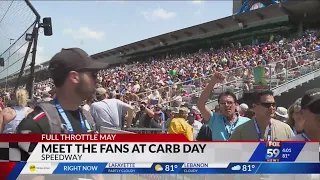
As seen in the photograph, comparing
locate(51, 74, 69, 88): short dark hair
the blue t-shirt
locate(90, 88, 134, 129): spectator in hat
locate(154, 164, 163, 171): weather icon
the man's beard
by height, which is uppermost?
locate(51, 74, 69, 88): short dark hair

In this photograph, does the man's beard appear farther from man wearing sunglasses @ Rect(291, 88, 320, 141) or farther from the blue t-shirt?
man wearing sunglasses @ Rect(291, 88, 320, 141)

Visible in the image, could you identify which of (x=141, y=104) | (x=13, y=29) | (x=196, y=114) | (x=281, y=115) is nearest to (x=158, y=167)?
(x=13, y=29)

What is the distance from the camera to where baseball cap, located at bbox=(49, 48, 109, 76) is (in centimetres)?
205

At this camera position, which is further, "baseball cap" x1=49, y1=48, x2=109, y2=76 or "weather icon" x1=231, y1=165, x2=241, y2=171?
"weather icon" x1=231, y1=165, x2=241, y2=171

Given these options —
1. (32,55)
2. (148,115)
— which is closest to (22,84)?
(32,55)

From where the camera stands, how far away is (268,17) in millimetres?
22547

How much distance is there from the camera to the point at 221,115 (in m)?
3.54

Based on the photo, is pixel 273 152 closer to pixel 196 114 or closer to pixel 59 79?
pixel 59 79

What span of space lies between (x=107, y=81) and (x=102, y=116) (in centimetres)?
53

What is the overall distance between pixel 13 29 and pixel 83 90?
73 centimetres

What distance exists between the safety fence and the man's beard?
618mm

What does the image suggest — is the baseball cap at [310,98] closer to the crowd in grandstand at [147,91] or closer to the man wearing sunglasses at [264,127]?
the man wearing sunglasses at [264,127]

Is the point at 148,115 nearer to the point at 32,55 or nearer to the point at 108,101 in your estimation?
the point at 108,101

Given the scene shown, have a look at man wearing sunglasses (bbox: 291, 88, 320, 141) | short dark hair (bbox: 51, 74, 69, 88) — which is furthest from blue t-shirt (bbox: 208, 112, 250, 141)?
short dark hair (bbox: 51, 74, 69, 88)
